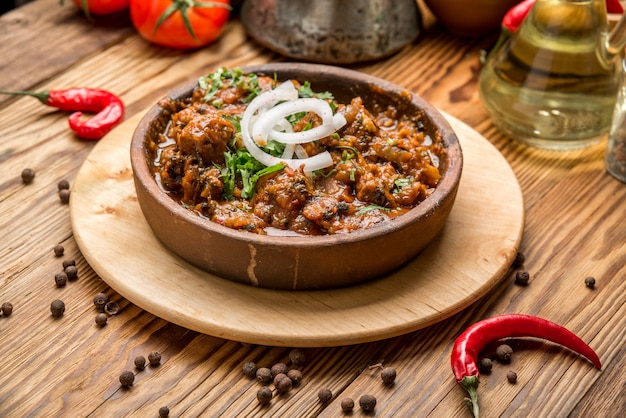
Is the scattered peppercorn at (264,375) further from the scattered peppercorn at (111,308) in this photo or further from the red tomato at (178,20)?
the red tomato at (178,20)

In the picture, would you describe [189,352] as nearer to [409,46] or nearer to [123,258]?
[123,258]

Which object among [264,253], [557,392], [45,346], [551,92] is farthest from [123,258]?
[551,92]

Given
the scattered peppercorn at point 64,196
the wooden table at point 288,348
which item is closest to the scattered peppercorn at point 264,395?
the wooden table at point 288,348

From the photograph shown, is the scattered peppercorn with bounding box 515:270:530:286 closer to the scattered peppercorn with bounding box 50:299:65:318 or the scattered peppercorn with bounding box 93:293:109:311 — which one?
the scattered peppercorn with bounding box 93:293:109:311

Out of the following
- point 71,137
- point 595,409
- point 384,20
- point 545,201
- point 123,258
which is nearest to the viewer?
point 595,409

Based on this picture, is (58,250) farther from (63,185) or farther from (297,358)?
(297,358)

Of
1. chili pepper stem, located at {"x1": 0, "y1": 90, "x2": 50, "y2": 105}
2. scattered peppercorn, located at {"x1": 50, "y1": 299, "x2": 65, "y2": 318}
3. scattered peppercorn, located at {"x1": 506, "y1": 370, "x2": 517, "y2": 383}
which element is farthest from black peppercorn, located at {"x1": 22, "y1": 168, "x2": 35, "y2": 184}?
scattered peppercorn, located at {"x1": 506, "y1": 370, "x2": 517, "y2": 383}
